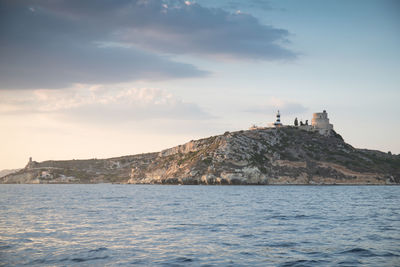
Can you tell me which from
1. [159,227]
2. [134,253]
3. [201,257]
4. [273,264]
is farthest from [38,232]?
[273,264]

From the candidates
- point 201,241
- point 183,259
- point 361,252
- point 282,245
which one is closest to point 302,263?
point 282,245

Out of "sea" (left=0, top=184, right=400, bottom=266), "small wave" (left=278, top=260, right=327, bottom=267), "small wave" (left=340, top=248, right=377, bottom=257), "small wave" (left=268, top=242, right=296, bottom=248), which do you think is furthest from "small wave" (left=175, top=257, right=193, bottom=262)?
"small wave" (left=340, top=248, right=377, bottom=257)

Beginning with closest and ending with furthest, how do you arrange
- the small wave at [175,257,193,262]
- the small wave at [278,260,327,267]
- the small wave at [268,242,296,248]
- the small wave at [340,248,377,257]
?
the small wave at [278,260,327,267], the small wave at [175,257,193,262], the small wave at [340,248,377,257], the small wave at [268,242,296,248]

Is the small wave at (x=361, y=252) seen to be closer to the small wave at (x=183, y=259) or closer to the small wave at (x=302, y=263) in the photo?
the small wave at (x=302, y=263)

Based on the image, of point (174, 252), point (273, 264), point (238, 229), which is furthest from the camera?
point (238, 229)

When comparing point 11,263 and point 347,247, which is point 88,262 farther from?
point 347,247

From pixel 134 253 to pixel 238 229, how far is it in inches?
513

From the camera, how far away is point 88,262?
2238 cm

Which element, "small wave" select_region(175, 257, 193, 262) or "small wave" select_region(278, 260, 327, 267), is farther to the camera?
"small wave" select_region(175, 257, 193, 262)

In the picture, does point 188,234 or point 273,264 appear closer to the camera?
point 273,264

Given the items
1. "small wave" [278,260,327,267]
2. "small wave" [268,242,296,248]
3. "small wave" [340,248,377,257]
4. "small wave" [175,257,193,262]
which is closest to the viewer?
"small wave" [278,260,327,267]

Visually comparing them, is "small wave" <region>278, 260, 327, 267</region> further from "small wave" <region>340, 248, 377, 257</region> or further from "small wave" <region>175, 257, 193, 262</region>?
"small wave" <region>175, 257, 193, 262</region>

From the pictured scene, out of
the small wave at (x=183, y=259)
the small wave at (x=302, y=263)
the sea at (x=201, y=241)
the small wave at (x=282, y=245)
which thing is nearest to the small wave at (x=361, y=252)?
the sea at (x=201, y=241)

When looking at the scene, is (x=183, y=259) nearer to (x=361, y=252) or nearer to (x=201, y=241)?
(x=201, y=241)
